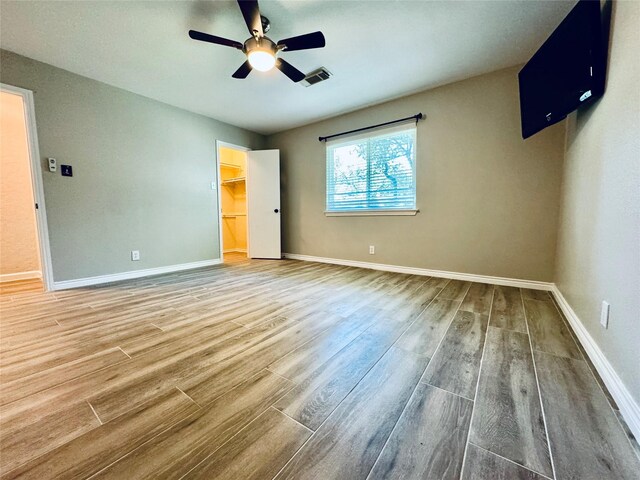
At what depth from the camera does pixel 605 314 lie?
49.4 inches

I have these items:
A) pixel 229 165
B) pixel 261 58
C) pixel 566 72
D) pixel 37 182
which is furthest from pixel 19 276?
pixel 566 72

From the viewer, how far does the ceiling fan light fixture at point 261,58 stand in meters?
2.06

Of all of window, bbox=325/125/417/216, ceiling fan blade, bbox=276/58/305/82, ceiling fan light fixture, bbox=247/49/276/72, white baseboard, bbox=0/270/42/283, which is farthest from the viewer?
window, bbox=325/125/417/216

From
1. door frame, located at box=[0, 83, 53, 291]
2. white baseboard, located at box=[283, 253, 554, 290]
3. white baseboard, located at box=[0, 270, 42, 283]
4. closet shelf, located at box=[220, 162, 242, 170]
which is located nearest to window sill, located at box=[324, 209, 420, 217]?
white baseboard, located at box=[283, 253, 554, 290]

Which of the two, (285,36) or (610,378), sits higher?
(285,36)

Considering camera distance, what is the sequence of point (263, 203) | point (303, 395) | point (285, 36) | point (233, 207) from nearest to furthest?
1. point (303, 395)
2. point (285, 36)
3. point (263, 203)
4. point (233, 207)

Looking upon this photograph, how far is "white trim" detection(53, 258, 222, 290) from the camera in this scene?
2832 millimetres

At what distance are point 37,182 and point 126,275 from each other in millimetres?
1331

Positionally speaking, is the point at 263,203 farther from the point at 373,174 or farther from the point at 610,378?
the point at 610,378

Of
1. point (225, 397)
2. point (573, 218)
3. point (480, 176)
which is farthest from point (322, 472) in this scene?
point (480, 176)

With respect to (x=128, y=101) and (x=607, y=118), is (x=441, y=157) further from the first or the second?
(x=128, y=101)

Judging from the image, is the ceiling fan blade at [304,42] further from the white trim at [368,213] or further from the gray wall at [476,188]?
the white trim at [368,213]

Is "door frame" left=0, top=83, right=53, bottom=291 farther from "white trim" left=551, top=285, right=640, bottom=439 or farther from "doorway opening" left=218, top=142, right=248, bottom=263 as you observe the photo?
"white trim" left=551, top=285, right=640, bottom=439

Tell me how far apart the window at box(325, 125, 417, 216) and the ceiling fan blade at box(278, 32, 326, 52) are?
1.84 metres
